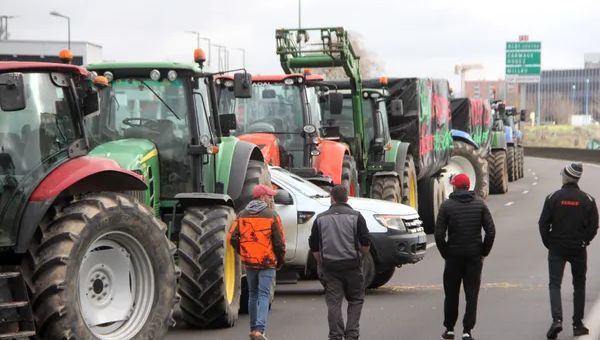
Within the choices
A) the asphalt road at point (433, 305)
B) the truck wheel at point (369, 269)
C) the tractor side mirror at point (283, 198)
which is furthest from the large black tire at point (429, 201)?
the tractor side mirror at point (283, 198)

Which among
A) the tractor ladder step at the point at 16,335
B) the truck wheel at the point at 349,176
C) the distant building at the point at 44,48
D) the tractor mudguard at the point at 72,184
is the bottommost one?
the tractor ladder step at the point at 16,335

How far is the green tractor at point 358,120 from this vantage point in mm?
23578

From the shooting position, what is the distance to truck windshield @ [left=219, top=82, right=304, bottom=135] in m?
19.0

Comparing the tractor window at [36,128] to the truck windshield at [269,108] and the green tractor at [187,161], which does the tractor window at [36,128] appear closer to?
the green tractor at [187,161]

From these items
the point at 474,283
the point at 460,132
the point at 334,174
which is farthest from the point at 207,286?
the point at 460,132

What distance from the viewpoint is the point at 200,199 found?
40.6 feet

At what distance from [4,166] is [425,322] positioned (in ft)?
17.9

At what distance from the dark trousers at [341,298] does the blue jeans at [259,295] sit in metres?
0.68

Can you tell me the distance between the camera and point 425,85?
26641 millimetres

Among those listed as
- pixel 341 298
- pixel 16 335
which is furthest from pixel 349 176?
pixel 16 335

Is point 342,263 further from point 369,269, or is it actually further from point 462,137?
point 462,137

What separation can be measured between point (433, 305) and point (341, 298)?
3.97 m

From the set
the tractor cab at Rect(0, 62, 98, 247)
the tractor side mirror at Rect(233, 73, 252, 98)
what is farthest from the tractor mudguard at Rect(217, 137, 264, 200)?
the tractor cab at Rect(0, 62, 98, 247)

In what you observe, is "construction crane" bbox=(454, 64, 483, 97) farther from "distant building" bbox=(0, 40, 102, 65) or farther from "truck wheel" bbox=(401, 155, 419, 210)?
"truck wheel" bbox=(401, 155, 419, 210)
